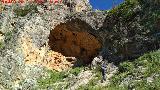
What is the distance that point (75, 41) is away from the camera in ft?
135

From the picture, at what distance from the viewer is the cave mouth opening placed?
1547 inches

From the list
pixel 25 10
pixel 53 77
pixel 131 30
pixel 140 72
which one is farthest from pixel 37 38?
pixel 140 72

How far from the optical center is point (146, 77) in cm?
2994

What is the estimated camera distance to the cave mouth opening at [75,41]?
39281 mm

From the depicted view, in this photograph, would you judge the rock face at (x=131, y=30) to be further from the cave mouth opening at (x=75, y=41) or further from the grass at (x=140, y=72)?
the cave mouth opening at (x=75, y=41)

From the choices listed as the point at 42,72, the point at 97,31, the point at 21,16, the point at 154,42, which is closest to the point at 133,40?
the point at 154,42

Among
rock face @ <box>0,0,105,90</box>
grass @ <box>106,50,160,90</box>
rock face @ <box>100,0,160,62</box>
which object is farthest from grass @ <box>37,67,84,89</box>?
grass @ <box>106,50,160,90</box>

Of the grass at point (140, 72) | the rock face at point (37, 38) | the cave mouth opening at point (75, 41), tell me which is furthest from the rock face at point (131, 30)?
the cave mouth opening at point (75, 41)

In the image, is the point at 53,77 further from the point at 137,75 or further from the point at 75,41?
the point at 137,75

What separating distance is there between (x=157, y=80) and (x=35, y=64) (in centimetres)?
1275

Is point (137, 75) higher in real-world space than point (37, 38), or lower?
lower

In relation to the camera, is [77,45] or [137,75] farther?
[77,45]

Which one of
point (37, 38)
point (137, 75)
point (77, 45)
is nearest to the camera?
point (137, 75)

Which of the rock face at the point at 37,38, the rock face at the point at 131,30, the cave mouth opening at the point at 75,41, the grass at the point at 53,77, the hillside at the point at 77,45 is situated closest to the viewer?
the hillside at the point at 77,45
